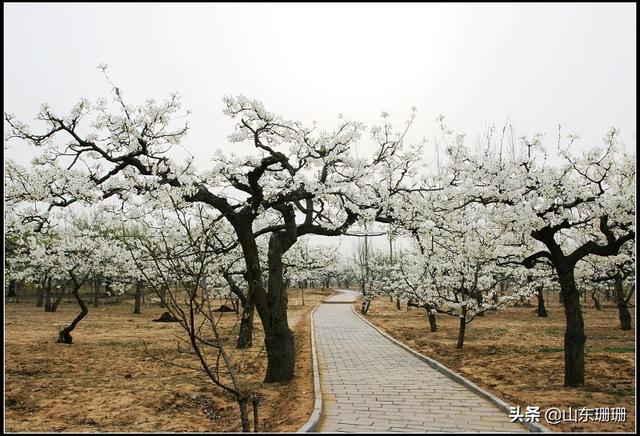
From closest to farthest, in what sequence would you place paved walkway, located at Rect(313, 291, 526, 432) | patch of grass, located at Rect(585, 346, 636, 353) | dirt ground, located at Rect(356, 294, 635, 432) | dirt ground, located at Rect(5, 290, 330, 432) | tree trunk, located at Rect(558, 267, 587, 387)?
paved walkway, located at Rect(313, 291, 526, 432)
dirt ground, located at Rect(5, 290, 330, 432)
dirt ground, located at Rect(356, 294, 635, 432)
tree trunk, located at Rect(558, 267, 587, 387)
patch of grass, located at Rect(585, 346, 636, 353)

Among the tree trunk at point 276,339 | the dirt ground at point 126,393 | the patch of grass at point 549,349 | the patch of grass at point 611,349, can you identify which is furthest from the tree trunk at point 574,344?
the patch of grass at point 611,349

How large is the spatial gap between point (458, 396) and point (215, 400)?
5022 millimetres

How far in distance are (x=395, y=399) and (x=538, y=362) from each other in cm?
662

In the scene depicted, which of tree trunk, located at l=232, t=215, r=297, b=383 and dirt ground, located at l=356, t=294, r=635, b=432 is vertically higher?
tree trunk, located at l=232, t=215, r=297, b=383

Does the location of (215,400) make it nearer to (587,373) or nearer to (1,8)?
(1,8)

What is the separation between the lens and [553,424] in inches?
279

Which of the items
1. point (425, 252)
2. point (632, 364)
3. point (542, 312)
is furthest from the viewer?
point (542, 312)

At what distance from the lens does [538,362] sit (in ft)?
42.8

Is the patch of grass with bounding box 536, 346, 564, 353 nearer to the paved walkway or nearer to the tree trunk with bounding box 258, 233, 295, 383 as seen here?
the paved walkway

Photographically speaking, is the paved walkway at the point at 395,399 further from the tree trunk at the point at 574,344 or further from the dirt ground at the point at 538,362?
the tree trunk at the point at 574,344

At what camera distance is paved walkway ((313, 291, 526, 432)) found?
6.90 m

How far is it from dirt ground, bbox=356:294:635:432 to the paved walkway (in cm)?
91

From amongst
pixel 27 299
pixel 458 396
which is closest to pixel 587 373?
pixel 458 396

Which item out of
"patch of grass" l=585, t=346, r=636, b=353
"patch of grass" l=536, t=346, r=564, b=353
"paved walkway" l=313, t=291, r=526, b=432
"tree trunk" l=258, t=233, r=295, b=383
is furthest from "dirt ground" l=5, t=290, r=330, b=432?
"patch of grass" l=585, t=346, r=636, b=353
